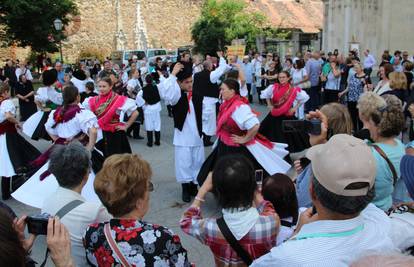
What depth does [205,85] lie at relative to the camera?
1054 cm

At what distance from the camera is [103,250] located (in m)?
2.24

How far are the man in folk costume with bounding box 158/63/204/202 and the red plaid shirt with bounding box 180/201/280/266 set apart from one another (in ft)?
12.0

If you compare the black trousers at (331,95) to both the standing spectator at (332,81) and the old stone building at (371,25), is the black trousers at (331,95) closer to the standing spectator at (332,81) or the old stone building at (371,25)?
the standing spectator at (332,81)

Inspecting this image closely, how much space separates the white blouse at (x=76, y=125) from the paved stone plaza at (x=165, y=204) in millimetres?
1215

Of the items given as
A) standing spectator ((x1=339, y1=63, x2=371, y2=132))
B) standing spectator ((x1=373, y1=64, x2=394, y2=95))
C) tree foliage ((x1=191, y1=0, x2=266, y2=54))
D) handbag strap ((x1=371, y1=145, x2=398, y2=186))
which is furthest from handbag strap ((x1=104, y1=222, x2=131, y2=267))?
tree foliage ((x1=191, y1=0, x2=266, y2=54))

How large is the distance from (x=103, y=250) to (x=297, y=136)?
6184 mm

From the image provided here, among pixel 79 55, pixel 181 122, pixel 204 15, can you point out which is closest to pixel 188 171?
pixel 181 122

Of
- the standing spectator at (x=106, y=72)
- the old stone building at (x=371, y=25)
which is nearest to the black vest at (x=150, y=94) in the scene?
the standing spectator at (x=106, y=72)

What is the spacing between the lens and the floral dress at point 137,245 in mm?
2174

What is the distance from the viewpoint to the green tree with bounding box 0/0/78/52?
92.5 ft

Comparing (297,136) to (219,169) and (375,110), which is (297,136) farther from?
(219,169)

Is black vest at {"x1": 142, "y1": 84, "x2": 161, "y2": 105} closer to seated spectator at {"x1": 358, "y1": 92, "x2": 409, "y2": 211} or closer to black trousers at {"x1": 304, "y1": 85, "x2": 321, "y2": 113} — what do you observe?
black trousers at {"x1": 304, "y1": 85, "x2": 321, "y2": 113}

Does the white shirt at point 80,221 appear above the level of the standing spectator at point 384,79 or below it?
below

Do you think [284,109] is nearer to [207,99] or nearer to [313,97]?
[207,99]
